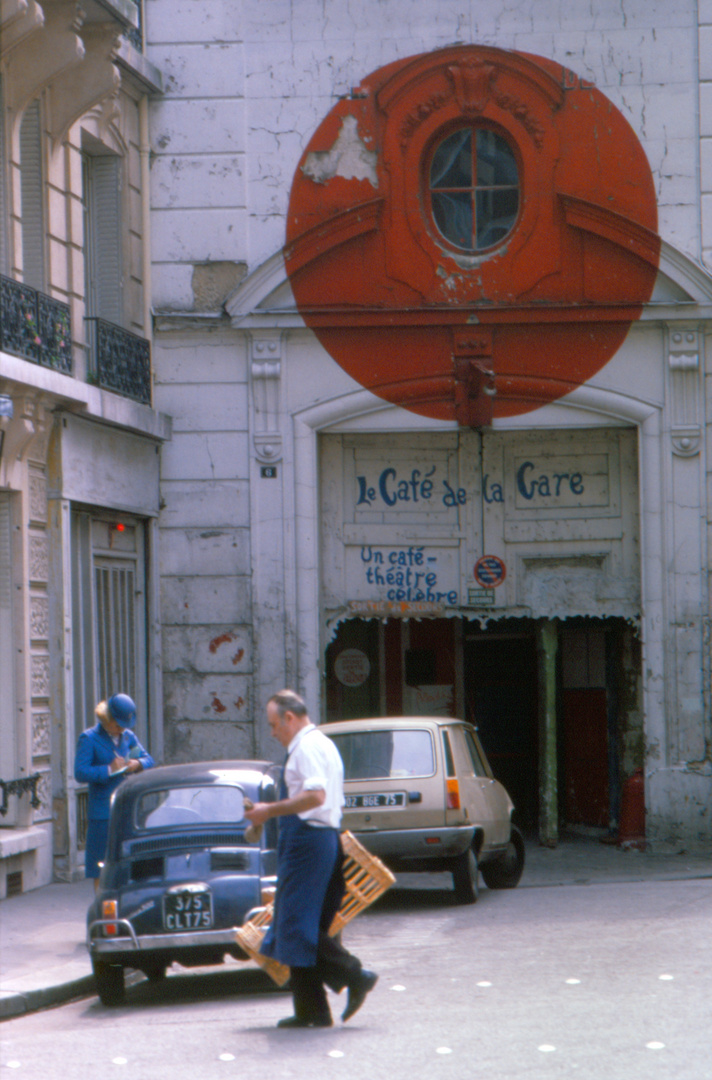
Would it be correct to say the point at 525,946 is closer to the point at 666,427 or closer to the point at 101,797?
the point at 101,797

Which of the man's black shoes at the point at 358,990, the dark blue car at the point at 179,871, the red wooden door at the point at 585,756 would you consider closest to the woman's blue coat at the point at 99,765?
the dark blue car at the point at 179,871

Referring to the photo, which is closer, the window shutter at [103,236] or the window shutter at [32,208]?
the window shutter at [32,208]

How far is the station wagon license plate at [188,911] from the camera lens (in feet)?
29.6

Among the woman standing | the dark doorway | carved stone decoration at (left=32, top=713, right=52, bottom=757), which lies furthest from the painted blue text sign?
the woman standing

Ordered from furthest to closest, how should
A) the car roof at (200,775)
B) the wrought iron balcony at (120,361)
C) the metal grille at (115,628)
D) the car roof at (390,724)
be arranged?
the metal grille at (115,628) < the wrought iron balcony at (120,361) < the car roof at (390,724) < the car roof at (200,775)

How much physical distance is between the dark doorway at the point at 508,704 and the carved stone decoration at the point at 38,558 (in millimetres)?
7876

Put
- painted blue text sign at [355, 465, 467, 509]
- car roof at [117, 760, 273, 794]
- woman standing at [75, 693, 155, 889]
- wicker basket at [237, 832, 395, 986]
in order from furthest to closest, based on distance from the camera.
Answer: painted blue text sign at [355, 465, 467, 509]
woman standing at [75, 693, 155, 889]
car roof at [117, 760, 273, 794]
wicker basket at [237, 832, 395, 986]

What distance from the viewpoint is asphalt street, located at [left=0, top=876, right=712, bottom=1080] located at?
6.75m

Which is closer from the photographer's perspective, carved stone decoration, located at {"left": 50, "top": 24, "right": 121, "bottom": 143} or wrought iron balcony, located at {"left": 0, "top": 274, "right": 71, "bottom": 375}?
wrought iron balcony, located at {"left": 0, "top": 274, "right": 71, "bottom": 375}

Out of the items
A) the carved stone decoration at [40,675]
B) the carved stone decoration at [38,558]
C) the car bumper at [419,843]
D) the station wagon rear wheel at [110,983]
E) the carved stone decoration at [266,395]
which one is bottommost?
the station wagon rear wheel at [110,983]

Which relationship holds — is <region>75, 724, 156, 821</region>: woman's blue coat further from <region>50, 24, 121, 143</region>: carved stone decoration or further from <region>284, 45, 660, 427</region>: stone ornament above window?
<region>284, 45, 660, 427</region>: stone ornament above window

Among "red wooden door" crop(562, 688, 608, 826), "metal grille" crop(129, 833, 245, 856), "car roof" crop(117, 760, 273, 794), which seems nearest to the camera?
"metal grille" crop(129, 833, 245, 856)

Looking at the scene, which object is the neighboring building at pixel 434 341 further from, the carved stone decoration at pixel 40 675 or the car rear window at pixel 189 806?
the car rear window at pixel 189 806

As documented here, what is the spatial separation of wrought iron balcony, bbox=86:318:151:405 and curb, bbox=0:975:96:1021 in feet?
24.6
